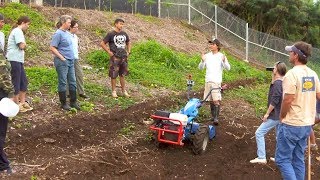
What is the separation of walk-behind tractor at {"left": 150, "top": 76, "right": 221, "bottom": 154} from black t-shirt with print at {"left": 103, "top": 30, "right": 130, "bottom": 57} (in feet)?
8.58

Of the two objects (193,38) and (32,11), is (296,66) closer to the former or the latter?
(32,11)

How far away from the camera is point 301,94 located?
5.54m

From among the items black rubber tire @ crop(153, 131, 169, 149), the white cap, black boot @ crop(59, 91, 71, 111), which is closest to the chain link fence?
black boot @ crop(59, 91, 71, 111)

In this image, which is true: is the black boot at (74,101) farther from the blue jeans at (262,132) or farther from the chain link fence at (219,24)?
the chain link fence at (219,24)

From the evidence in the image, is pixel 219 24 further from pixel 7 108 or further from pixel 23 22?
pixel 7 108

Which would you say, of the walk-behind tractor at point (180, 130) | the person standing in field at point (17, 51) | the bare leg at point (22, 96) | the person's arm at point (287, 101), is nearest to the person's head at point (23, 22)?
the person standing in field at point (17, 51)

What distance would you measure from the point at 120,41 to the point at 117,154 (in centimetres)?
337

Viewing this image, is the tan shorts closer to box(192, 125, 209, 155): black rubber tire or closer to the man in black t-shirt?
box(192, 125, 209, 155): black rubber tire

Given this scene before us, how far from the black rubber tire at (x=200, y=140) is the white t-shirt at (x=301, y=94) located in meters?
2.06

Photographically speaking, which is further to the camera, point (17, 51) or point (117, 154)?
point (17, 51)

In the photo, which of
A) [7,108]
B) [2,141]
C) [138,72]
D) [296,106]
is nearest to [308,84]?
[296,106]

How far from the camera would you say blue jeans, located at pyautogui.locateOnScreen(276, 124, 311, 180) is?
5621mm

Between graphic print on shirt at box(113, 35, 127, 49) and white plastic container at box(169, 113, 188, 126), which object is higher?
graphic print on shirt at box(113, 35, 127, 49)

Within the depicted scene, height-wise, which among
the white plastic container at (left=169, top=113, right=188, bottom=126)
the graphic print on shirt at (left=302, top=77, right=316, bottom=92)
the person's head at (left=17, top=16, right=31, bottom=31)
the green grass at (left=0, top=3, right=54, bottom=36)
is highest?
the green grass at (left=0, top=3, right=54, bottom=36)
